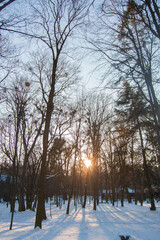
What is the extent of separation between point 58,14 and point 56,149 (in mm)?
12676

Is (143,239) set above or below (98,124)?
below

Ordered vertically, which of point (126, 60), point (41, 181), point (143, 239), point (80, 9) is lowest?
point (143, 239)

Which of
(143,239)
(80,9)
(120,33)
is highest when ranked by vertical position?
Result: (80,9)

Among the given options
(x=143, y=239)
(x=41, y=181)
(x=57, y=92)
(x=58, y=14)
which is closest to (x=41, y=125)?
(x=57, y=92)

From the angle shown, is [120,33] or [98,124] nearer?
[120,33]

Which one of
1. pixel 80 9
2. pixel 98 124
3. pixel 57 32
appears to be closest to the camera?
pixel 80 9

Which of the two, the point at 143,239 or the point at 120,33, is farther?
the point at 143,239

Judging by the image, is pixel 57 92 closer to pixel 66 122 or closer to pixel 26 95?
pixel 26 95

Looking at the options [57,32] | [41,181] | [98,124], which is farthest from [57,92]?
[98,124]

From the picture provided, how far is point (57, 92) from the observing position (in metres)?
10.2

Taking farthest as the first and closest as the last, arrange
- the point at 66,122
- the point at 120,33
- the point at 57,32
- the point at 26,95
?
the point at 66,122 < the point at 26,95 < the point at 57,32 < the point at 120,33

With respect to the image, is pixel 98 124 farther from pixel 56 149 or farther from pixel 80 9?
pixel 80 9

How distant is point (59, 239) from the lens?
5.91m

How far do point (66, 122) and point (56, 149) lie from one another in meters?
3.39
